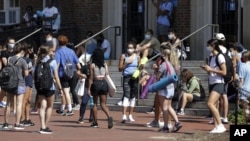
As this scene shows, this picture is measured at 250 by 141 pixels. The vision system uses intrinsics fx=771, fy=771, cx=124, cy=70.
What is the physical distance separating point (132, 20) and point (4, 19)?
19.0 ft

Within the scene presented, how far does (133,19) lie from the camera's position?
26672mm

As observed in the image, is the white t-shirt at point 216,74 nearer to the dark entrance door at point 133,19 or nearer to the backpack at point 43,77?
the backpack at point 43,77

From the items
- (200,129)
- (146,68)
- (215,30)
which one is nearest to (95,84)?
(200,129)

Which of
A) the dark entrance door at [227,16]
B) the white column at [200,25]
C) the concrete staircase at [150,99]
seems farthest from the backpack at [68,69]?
the dark entrance door at [227,16]

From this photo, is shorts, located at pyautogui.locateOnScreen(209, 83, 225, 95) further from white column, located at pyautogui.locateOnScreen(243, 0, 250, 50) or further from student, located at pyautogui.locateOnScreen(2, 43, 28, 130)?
white column, located at pyautogui.locateOnScreen(243, 0, 250, 50)

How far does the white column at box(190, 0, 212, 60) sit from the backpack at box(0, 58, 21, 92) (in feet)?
31.3

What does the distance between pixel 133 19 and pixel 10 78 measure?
1121cm

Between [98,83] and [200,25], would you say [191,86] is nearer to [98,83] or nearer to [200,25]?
[98,83]

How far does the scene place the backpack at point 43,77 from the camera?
15406 millimetres

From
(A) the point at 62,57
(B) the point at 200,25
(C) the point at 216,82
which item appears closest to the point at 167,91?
(C) the point at 216,82

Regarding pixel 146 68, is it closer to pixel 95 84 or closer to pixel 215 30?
pixel 215 30

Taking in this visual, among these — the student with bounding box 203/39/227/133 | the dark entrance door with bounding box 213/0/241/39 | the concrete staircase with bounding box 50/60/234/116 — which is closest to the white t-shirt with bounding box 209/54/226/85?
the student with bounding box 203/39/227/133

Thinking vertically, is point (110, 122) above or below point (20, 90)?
below

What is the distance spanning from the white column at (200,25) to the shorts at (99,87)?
8294 millimetres
